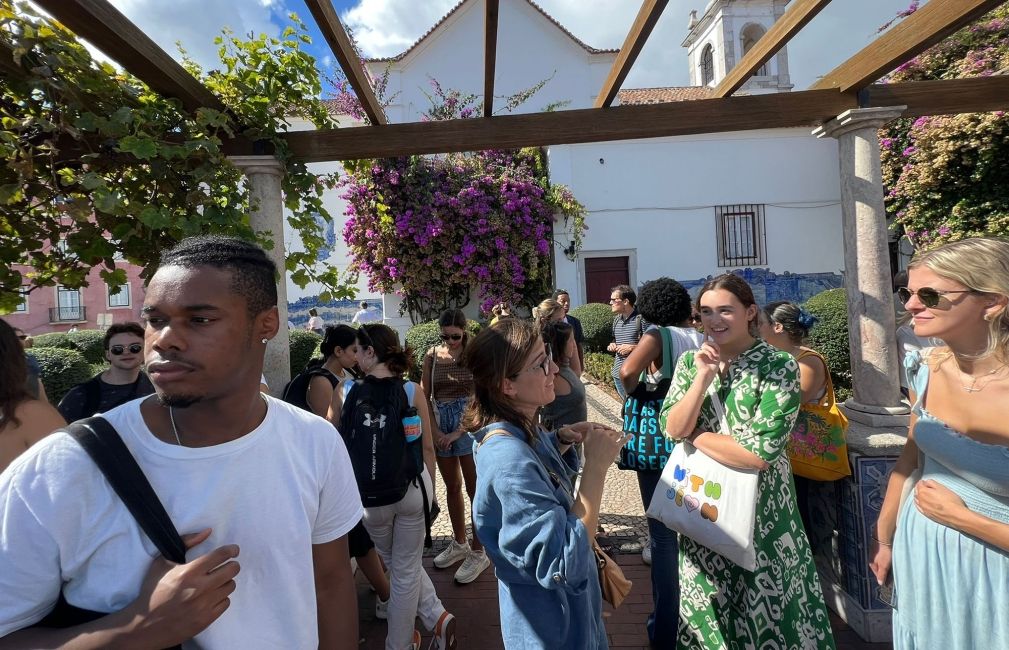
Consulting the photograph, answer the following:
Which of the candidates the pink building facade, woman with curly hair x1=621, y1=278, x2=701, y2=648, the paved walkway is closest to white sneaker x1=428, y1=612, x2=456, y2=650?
the paved walkway

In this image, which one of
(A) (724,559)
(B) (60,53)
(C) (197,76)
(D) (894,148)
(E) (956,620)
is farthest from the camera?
(D) (894,148)

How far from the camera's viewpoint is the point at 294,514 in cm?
128

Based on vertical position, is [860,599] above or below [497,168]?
below

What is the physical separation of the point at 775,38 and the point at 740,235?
12.8m

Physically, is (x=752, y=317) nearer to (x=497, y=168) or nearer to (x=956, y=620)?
(x=956, y=620)

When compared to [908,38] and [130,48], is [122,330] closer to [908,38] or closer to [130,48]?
[130,48]

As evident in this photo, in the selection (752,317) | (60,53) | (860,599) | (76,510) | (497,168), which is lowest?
(860,599)

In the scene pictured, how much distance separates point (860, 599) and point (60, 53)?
16.3 feet

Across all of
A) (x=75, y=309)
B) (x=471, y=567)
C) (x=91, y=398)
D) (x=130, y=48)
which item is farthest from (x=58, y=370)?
(x=75, y=309)

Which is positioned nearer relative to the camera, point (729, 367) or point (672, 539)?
point (729, 367)

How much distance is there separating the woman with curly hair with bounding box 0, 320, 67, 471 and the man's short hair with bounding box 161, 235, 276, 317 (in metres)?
1.26

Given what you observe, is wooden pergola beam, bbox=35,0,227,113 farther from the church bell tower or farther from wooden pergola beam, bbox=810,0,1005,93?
the church bell tower

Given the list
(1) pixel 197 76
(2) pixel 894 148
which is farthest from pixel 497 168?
(1) pixel 197 76

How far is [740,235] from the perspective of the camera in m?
14.9
